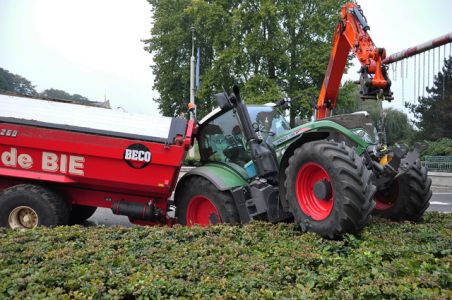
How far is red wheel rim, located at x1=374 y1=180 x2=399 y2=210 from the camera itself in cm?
585

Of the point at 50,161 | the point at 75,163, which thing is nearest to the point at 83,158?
the point at 75,163

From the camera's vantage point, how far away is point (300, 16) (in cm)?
2778

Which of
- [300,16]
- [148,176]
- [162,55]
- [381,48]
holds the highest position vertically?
[300,16]

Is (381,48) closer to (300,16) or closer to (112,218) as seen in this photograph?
(112,218)

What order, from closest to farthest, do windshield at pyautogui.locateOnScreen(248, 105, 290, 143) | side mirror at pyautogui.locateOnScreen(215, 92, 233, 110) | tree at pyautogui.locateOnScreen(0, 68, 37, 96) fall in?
1. side mirror at pyautogui.locateOnScreen(215, 92, 233, 110)
2. windshield at pyautogui.locateOnScreen(248, 105, 290, 143)
3. tree at pyautogui.locateOnScreen(0, 68, 37, 96)

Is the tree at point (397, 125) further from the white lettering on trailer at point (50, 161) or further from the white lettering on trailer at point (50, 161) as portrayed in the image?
Answer: the white lettering on trailer at point (50, 161)

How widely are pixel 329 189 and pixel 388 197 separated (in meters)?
1.70

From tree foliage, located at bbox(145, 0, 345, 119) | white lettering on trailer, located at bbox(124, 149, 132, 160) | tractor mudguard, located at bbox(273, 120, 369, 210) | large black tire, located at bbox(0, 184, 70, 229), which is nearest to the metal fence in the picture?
tree foliage, located at bbox(145, 0, 345, 119)

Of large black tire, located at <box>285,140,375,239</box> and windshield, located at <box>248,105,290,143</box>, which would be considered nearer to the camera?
large black tire, located at <box>285,140,375,239</box>

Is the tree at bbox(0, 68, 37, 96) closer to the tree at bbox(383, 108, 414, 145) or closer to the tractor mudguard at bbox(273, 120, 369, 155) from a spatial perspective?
the tree at bbox(383, 108, 414, 145)

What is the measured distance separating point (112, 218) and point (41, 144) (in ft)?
9.18

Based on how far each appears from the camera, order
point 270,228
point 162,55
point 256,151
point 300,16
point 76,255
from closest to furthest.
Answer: point 76,255 → point 270,228 → point 256,151 → point 300,16 → point 162,55

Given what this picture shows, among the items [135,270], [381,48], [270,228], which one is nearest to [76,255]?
[135,270]

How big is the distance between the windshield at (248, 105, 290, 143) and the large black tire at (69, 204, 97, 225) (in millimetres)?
3105
